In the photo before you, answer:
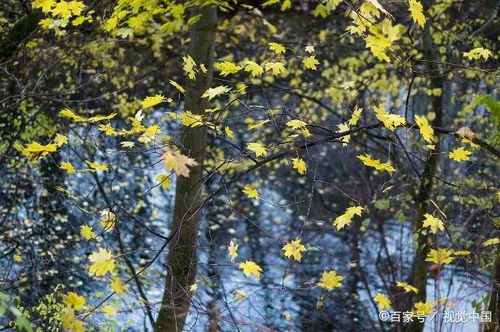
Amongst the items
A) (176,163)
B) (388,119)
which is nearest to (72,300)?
(176,163)

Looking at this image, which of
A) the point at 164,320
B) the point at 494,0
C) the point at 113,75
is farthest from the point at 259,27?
the point at 164,320

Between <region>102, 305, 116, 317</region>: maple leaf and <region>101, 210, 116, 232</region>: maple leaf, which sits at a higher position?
<region>101, 210, 116, 232</region>: maple leaf

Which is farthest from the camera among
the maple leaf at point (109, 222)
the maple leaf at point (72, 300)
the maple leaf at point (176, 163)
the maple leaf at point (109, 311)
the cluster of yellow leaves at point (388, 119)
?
the maple leaf at point (109, 311)

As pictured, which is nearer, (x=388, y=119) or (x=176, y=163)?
(x=176, y=163)

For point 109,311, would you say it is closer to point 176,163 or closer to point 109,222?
point 109,222

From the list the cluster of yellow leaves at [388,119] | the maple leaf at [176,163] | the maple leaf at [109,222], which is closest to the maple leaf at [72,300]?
the maple leaf at [109,222]

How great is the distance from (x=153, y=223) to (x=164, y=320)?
5.45 meters

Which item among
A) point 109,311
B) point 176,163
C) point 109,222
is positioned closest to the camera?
point 176,163

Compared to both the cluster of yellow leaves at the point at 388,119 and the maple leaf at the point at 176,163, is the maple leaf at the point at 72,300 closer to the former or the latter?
the maple leaf at the point at 176,163

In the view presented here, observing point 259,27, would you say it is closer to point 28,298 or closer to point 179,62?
point 179,62

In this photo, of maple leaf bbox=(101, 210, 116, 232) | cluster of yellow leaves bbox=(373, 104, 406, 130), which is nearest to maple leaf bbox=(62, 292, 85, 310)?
maple leaf bbox=(101, 210, 116, 232)

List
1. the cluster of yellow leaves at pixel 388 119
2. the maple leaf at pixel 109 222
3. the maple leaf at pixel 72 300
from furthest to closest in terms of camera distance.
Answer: the maple leaf at pixel 109 222 < the cluster of yellow leaves at pixel 388 119 < the maple leaf at pixel 72 300

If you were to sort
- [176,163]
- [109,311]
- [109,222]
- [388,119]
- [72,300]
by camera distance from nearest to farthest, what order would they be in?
1. [176,163]
2. [72,300]
3. [388,119]
4. [109,222]
5. [109,311]

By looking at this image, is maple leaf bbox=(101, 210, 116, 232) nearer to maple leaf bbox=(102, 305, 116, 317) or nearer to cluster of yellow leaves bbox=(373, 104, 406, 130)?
maple leaf bbox=(102, 305, 116, 317)
